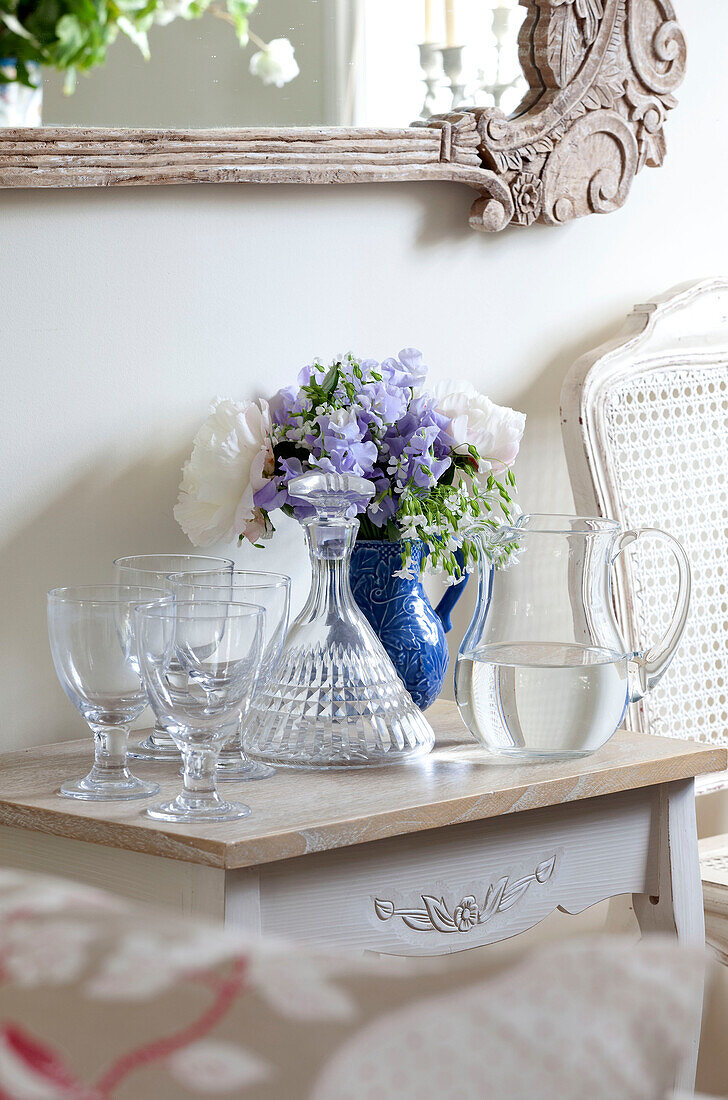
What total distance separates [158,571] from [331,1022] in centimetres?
83

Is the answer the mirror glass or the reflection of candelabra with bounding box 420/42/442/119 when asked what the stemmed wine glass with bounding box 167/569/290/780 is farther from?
the reflection of candelabra with bounding box 420/42/442/119

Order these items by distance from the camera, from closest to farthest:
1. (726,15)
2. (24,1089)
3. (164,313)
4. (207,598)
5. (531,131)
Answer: (24,1089) → (207,598) → (164,313) → (531,131) → (726,15)

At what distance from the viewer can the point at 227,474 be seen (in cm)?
108

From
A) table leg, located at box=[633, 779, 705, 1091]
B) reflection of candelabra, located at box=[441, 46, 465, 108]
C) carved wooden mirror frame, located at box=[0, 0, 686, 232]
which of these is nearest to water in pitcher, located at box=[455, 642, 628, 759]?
table leg, located at box=[633, 779, 705, 1091]

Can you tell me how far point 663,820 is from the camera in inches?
41.1

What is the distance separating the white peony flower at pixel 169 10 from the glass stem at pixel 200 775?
25.1 inches

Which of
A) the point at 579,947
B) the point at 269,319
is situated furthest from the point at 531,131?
the point at 579,947

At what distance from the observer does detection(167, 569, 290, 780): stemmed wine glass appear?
0.95m

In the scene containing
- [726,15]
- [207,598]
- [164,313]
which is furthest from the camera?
[726,15]

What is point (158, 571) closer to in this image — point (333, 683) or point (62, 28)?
point (333, 683)

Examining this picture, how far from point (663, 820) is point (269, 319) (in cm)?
59

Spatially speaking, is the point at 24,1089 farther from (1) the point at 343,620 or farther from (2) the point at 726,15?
(2) the point at 726,15

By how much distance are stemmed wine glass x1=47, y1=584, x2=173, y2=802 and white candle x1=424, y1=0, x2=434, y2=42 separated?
0.70m

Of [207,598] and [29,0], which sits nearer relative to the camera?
[29,0]
